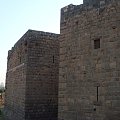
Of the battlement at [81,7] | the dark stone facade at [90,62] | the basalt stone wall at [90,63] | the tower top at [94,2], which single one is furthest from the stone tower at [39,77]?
the tower top at [94,2]

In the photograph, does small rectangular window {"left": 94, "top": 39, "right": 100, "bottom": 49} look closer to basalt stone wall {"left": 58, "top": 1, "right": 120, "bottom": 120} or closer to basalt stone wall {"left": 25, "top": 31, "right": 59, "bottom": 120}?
basalt stone wall {"left": 58, "top": 1, "right": 120, "bottom": 120}

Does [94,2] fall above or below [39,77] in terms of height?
above

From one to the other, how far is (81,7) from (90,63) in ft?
6.21

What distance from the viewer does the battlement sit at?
319 inches

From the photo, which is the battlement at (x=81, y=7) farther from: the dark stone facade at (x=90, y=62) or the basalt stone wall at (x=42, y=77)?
the basalt stone wall at (x=42, y=77)

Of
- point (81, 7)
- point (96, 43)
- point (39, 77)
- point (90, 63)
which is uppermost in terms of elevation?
point (81, 7)

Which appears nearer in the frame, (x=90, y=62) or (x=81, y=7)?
(x=90, y=62)

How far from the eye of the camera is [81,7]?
8.82 m

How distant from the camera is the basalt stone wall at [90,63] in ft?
24.9

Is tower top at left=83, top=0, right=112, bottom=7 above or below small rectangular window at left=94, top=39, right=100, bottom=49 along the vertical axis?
above

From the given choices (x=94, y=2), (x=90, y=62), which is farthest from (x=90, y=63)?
(x=94, y=2)

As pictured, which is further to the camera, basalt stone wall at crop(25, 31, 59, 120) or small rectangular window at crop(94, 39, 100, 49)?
basalt stone wall at crop(25, 31, 59, 120)

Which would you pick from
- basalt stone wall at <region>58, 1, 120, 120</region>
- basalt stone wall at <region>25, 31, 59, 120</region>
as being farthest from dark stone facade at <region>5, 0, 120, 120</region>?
basalt stone wall at <region>25, 31, 59, 120</region>

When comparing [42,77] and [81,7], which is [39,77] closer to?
[42,77]
